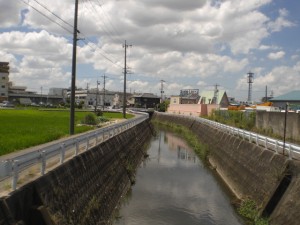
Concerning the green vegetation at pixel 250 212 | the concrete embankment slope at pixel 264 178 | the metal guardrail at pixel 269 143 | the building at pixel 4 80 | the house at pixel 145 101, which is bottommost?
the green vegetation at pixel 250 212

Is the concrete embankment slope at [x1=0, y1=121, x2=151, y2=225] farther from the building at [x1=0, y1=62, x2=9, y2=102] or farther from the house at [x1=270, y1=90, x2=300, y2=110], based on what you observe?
the building at [x1=0, y1=62, x2=9, y2=102]

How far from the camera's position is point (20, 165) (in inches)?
368

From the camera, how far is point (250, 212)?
16.7m

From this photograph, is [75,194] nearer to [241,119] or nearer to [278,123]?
[278,123]

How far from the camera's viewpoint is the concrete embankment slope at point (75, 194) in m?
9.32

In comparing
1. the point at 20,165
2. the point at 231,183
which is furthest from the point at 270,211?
the point at 20,165

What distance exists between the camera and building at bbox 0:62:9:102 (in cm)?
11625

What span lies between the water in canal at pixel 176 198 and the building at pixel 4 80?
9722cm

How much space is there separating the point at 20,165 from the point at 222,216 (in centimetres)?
1115

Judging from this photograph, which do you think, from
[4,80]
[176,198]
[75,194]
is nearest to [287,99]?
[176,198]

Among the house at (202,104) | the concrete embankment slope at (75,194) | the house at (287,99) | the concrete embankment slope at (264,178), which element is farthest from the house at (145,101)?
the concrete embankment slope at (75,194)

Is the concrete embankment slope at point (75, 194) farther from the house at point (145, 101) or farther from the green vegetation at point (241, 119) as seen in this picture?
the house at point (145, 101)

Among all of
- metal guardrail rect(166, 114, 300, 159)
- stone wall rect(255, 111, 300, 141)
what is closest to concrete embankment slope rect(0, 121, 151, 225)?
metal guardrail rect(166, 114, 300, 159)

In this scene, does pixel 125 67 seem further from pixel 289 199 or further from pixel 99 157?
pixel 289 199
